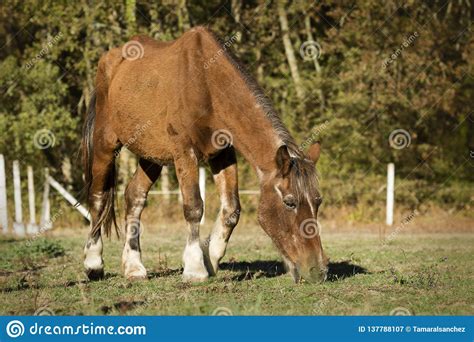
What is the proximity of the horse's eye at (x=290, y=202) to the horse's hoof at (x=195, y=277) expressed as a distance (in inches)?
52.1

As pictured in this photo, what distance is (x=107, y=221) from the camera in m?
9.06

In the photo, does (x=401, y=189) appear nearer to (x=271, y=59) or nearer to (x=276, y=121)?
(x=271, y=59)

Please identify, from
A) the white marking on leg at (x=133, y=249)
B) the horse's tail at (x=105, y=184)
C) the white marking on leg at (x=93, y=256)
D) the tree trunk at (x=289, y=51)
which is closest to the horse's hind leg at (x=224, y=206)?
the white marking on leg at (x=133, y=249)

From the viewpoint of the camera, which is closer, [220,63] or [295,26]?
[220,63]

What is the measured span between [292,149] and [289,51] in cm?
1722

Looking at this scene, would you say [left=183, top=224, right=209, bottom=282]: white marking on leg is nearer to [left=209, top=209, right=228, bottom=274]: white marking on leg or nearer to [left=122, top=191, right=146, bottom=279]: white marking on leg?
[left=209, top=209, right=228, bottom=274]: white marking on leg

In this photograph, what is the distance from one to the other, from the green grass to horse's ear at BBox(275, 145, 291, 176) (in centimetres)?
118

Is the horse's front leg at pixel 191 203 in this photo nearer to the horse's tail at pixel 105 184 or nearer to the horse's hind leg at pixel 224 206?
the horse's hind leg at pixel 224 206

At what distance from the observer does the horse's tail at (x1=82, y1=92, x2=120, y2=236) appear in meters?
9.02

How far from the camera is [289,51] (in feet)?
77.3

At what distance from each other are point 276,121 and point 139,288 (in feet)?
7.48

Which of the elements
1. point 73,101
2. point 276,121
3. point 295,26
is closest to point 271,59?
point 295,26

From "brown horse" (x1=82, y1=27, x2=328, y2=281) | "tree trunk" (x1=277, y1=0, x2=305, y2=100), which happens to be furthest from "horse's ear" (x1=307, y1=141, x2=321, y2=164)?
"tree trunk" (x1=277, y1=0, x2=305, y2=100)

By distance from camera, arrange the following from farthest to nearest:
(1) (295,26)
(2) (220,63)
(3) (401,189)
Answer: (1) (295,26) → (3) (401,189) → (2) (220,63)
